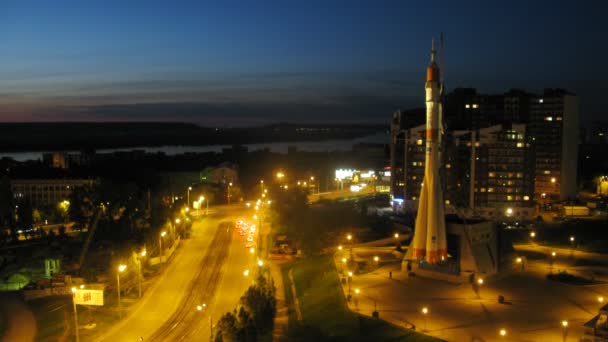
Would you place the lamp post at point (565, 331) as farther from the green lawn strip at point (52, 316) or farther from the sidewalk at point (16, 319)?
the sidewalk at point (16, 319)

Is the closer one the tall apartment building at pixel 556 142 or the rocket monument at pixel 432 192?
the rocket monument at pixel 432 192

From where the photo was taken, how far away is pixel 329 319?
16.5 m

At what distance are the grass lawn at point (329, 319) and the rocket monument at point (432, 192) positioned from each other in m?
3.29

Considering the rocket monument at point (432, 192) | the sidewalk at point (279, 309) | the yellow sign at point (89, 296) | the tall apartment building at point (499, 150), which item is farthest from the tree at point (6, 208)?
the tall apartment building at point (499, 150)

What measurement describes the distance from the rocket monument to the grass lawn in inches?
130

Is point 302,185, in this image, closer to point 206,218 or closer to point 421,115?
point 421,115

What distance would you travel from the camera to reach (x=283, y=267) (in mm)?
23219

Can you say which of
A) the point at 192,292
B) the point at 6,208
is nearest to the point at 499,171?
the point at 192,292

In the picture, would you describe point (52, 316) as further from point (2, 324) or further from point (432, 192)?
point (432, 192)

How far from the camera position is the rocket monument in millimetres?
19125

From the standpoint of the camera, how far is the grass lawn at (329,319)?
49.3 feet

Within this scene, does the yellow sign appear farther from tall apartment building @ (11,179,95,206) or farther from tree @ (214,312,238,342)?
tall apartment building @ (11,179,95,206)

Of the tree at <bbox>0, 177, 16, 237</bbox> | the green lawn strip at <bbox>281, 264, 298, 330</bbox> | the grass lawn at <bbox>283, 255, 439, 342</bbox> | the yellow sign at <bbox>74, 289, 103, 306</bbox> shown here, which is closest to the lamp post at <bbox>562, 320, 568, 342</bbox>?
the grass lawn at <bbox>283, 255, 439, 342</bbox>

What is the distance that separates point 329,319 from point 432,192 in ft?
18.9
